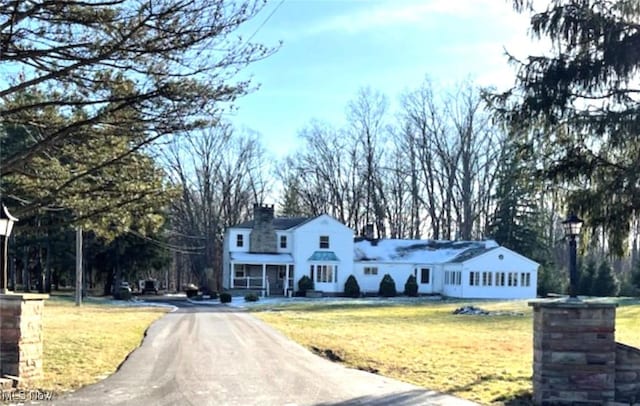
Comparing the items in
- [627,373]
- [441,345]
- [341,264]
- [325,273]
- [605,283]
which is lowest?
[605,283]

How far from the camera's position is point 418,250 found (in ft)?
164

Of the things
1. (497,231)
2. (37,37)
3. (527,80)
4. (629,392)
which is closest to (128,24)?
(37,37)

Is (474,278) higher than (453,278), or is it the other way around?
(474,278)

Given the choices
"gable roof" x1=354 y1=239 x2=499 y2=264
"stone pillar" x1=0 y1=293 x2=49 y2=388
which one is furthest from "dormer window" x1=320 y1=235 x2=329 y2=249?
"stone pillar" x1=0 y1=293 x2=49 y2=388

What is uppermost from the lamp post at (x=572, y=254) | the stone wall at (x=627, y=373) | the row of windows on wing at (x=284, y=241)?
the lamp post at (x=572, y=254)

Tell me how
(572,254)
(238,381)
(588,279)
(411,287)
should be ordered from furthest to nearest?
1. (588,279)
2. (411,287)
3. (238,381)
4. (572,254)

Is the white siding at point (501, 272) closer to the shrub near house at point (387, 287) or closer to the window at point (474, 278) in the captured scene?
the window at point (474, 278)

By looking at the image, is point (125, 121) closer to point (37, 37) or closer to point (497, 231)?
point (37, 37)

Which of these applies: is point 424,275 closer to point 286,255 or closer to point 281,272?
point 286,255

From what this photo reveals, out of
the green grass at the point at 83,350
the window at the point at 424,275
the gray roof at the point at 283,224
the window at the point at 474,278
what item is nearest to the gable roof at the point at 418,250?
the window at the point at 424,275

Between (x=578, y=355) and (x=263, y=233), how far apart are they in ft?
131

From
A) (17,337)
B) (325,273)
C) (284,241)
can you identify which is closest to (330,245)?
(325,273)

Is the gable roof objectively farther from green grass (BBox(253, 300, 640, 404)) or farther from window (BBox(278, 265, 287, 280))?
green grass (BBox(253, 300, 640, 404))

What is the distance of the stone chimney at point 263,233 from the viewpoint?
157ft
